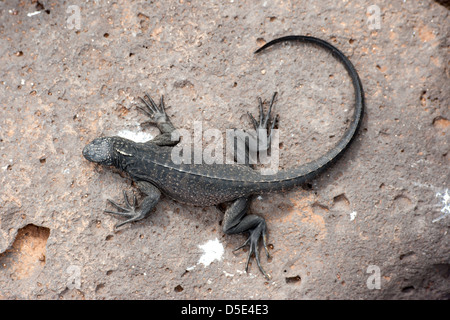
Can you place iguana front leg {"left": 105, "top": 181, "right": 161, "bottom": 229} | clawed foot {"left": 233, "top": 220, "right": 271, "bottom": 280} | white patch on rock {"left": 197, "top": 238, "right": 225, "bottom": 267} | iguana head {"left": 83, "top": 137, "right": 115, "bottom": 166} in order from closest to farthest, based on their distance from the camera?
iguana head {"left": 83, "top": 137, "right": 115, "bottom": 166}
iguana front leg {"left": 105, "top": 181, "right": 161, "bottom": 229}
clawed foot {"left": 233, "top": 220, "right": 271, "bottom": 280}
white patch on rock {"left": 197, "top": 238, "right": 225, "bottom": 267}

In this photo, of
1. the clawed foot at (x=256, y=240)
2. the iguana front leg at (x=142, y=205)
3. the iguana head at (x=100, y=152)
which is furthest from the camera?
the clawed foot at (x=256, y=240)

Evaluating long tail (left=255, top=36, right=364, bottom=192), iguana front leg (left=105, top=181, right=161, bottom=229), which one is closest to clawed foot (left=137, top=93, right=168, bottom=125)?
iguana front leg (left=105, top=181, right=161, bottom=229)

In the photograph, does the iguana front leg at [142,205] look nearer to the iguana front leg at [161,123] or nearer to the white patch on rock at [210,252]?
the iguana front leg at [161,123]

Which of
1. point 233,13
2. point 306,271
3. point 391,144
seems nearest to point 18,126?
point 233,13

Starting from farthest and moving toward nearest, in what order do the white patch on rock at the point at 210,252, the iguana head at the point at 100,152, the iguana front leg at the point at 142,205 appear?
the white patch on rock at the point at 210,252, the iguana front leg at the point at 142,205, the iguana head at the point at 100,152

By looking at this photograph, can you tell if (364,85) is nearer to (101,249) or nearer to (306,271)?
(306,271)

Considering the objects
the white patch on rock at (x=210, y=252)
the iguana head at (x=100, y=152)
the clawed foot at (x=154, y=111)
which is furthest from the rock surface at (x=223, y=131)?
the iguana head at (x=100, y=152)

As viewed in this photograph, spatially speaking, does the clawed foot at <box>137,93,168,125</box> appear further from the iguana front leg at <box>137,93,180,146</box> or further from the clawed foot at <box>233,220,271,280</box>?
the clawed foot at <box>233,220,271,280</box>

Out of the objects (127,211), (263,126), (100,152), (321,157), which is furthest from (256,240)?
(100,152)
